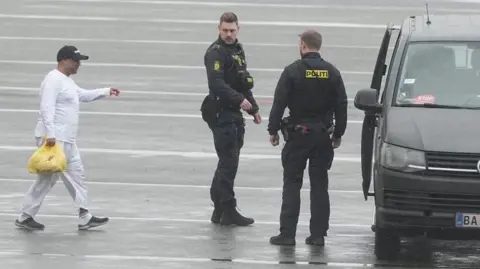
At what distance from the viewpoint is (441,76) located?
1113 centimetres

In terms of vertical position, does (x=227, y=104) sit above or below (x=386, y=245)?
above

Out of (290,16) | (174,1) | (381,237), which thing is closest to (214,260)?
(381,237)

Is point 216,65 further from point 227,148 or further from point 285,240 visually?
point 285,240

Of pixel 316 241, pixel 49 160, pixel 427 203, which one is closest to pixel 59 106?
pixel 49 160

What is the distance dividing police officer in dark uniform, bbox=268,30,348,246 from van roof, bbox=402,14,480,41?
2.92ft

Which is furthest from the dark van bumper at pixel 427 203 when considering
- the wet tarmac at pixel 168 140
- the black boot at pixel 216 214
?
the black boot at pixel 216 214

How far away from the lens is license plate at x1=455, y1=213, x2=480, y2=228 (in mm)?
9977

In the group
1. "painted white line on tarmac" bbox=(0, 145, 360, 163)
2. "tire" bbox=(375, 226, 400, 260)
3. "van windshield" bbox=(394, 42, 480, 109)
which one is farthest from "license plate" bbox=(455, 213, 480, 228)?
"painted white line on tarmac" bbox=(0, 145, 360, 163)

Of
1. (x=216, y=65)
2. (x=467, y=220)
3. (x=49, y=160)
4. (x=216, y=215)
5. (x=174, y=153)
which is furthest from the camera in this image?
(x=174, y=153)

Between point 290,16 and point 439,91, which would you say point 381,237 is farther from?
point 290,16

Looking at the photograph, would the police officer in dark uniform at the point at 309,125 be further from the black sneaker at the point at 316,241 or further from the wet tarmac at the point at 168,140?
the wet tarmac at the point at 168,140

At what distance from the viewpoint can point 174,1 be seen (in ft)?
108

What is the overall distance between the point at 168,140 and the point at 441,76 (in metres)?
6.77

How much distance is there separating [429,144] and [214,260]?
76.8 inches
